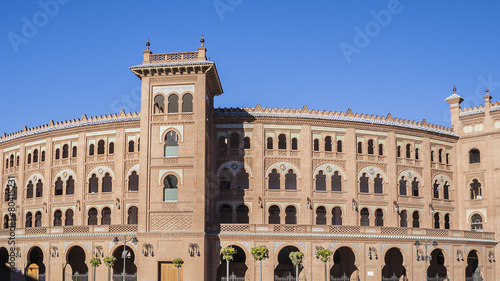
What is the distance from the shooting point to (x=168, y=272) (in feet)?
152

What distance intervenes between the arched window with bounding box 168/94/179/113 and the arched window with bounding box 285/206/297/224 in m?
14.1

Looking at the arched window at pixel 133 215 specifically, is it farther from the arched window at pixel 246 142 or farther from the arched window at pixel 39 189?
the arched window at pixel 246 142

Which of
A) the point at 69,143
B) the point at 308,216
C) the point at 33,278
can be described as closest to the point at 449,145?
the point at 308,216

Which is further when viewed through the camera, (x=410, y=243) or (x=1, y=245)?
(x=1, y=245)

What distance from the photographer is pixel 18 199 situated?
6031 centimetres

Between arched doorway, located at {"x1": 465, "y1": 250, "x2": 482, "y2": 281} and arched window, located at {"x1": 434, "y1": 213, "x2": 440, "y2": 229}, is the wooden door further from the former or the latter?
arched doorway, located at {"x1": 465, "y1": 250, "x2": 482, "y2": 281}

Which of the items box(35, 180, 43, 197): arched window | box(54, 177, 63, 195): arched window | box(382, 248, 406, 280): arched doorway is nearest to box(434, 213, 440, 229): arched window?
box(382, 248, 406, 280): arched doorway

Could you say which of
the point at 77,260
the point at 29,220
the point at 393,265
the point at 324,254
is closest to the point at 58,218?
the point at 29,220

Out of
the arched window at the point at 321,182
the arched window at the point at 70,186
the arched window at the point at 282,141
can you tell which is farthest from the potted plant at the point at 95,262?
the arched window at the point at 321,182

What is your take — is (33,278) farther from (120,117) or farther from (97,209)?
(120,117)

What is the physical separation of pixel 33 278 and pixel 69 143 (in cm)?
1237

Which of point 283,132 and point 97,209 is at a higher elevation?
point 283,132

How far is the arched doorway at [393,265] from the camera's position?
55531 mm

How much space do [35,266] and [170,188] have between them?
56.1 feet
